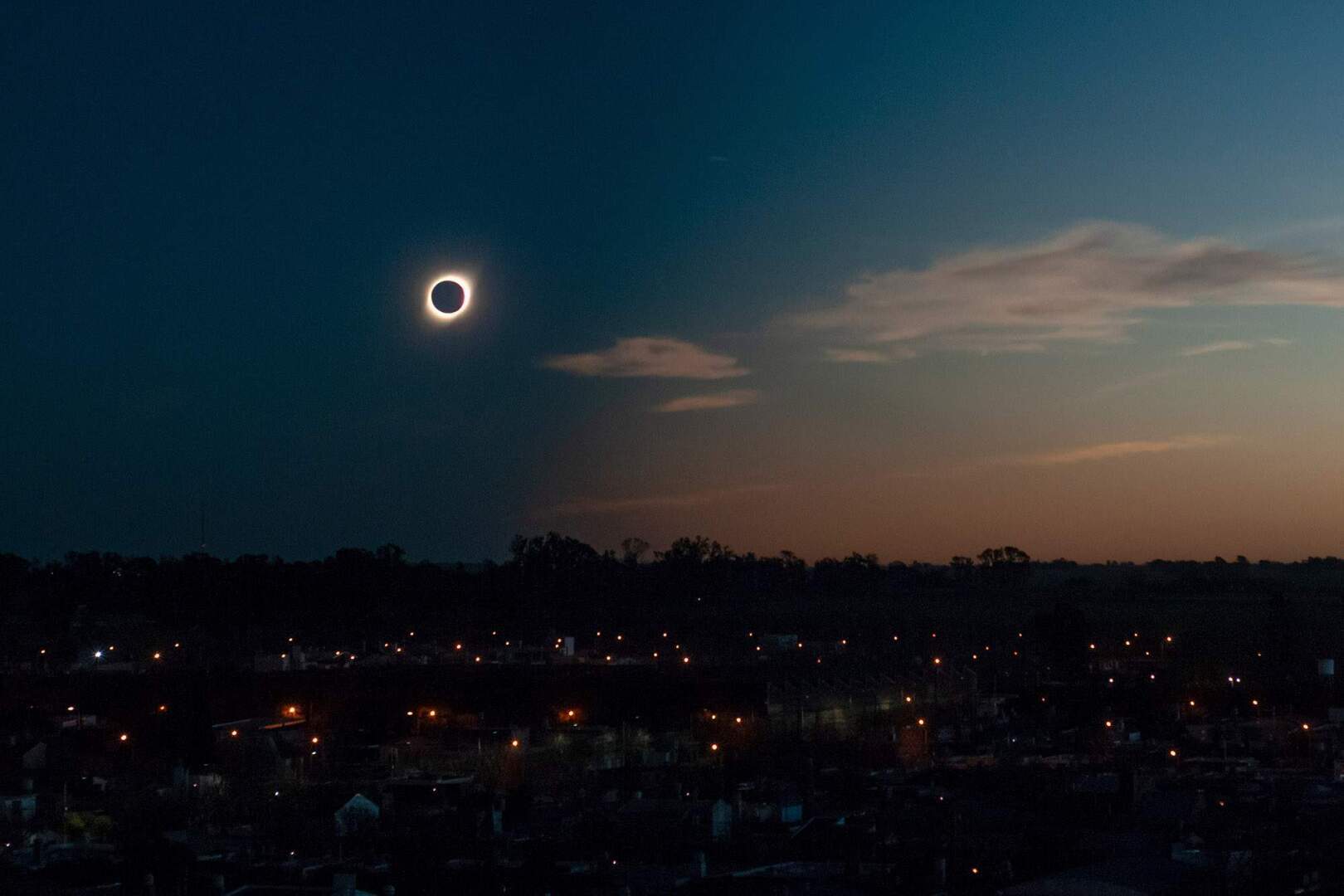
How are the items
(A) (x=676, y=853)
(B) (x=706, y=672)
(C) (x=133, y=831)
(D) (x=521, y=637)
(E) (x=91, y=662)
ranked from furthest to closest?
(D) (x=521, y=637), (E) (x=91, y=662), (B) (x=706, y=672), (C) (x=133, y=831), (A) (x=676, y=853)

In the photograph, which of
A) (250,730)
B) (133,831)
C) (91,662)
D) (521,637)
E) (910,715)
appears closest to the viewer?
(133,831)


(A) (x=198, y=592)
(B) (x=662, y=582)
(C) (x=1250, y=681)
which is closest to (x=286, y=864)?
(C) (x=1250, y=681)

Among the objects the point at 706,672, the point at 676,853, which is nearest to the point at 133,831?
the point at 676,853

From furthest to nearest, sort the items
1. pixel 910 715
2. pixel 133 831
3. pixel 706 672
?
pixel 706 672
pixel 910 715
pixel 133 831

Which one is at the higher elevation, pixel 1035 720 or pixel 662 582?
pixel 662 582

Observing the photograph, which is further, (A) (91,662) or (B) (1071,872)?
(A) (91,662)

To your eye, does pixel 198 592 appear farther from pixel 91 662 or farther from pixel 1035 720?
pixel 1035 720

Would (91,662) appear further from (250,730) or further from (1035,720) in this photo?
(1035,720)

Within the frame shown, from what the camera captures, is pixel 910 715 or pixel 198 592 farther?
pixel 198 592

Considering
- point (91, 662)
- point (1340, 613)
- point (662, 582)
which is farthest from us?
point (662, 582)
